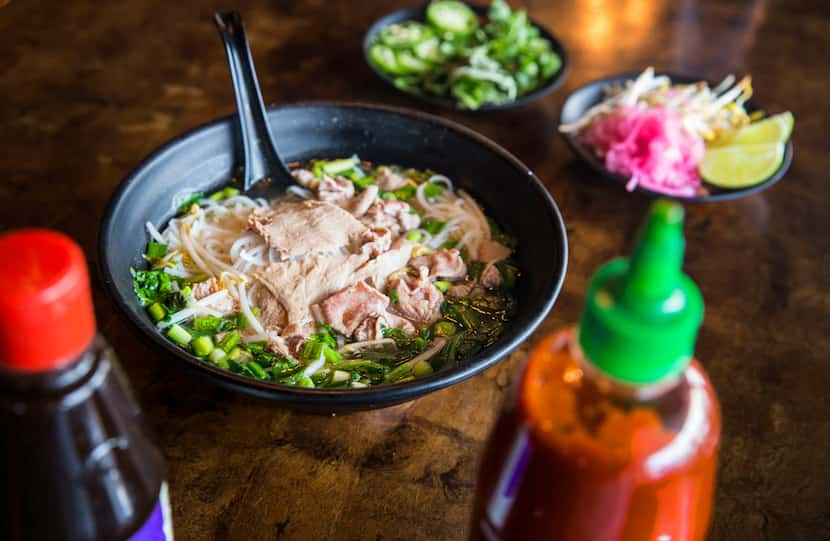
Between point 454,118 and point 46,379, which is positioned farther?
point 454,118

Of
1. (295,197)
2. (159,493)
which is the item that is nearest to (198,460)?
(159,493)

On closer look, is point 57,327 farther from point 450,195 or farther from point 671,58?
point 671,58

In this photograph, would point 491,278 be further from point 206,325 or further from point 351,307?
point 206,325

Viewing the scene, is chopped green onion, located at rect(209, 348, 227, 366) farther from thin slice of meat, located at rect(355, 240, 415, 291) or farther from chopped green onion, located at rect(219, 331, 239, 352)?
thin slice of meat, located at rect(355, 240, 415, 291)

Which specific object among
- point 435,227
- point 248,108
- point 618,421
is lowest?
point 435,227

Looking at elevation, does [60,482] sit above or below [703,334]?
above

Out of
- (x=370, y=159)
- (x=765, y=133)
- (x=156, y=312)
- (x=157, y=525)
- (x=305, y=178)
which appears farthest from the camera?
(x=765, y=133)

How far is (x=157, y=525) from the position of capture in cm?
84

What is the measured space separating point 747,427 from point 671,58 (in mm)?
1693

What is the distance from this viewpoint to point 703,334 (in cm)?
171

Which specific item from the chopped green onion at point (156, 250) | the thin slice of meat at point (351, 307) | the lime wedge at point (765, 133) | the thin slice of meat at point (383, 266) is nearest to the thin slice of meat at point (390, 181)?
the thin slice of meat at point (383, 266)

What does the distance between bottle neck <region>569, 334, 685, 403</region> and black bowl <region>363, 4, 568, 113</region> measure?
1570 millimetres

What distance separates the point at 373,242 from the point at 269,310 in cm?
25

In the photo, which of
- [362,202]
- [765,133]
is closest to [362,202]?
[362,202]
